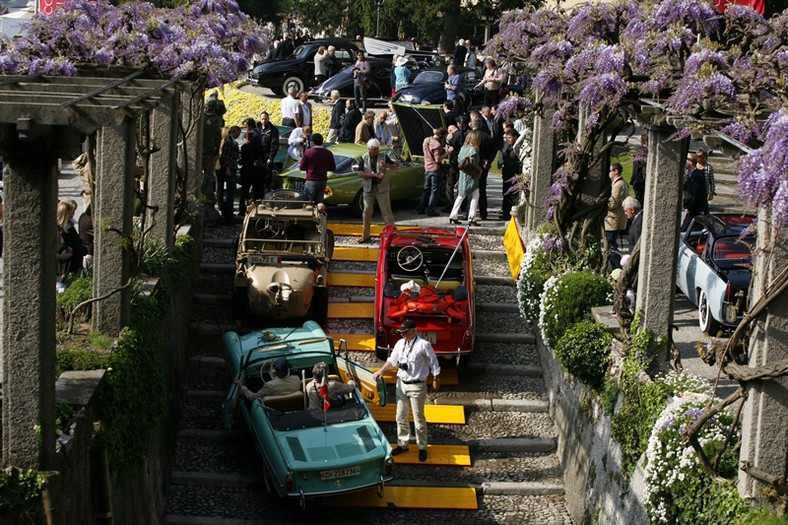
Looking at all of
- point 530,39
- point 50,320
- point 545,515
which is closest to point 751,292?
point 545,515

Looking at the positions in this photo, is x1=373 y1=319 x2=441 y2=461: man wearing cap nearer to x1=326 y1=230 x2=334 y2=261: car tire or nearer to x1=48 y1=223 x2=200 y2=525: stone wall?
x1=48 y1=223 x2=200 y2=525: stone wall


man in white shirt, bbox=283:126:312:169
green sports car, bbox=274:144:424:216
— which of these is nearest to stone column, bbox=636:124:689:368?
green sports car, bbox=274:144:424:216

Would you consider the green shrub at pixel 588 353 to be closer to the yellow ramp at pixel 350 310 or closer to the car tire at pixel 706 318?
the car tire at pixel 706 318

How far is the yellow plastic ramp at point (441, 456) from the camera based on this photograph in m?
15.5

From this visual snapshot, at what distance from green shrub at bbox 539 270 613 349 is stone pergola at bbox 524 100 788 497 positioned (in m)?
2.15

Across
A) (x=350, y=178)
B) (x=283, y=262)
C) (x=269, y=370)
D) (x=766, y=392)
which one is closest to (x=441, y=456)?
(x=269, y=370)

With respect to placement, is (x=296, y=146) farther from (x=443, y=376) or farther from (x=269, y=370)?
(x=269, y=370)

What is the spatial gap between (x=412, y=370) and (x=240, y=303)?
401 cm

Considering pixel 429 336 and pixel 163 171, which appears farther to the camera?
pixel 429 336

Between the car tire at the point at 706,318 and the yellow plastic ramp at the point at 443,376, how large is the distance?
3.87 meters

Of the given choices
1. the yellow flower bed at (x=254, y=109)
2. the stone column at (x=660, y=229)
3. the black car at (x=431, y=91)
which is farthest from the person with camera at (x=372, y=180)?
the yellow flower bed at (x=254, y=109)

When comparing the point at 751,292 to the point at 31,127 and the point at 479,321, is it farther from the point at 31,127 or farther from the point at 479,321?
the point at 479,321

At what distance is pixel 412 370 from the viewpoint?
49.3 feet

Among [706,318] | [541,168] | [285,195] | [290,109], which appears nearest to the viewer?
[706,318]
